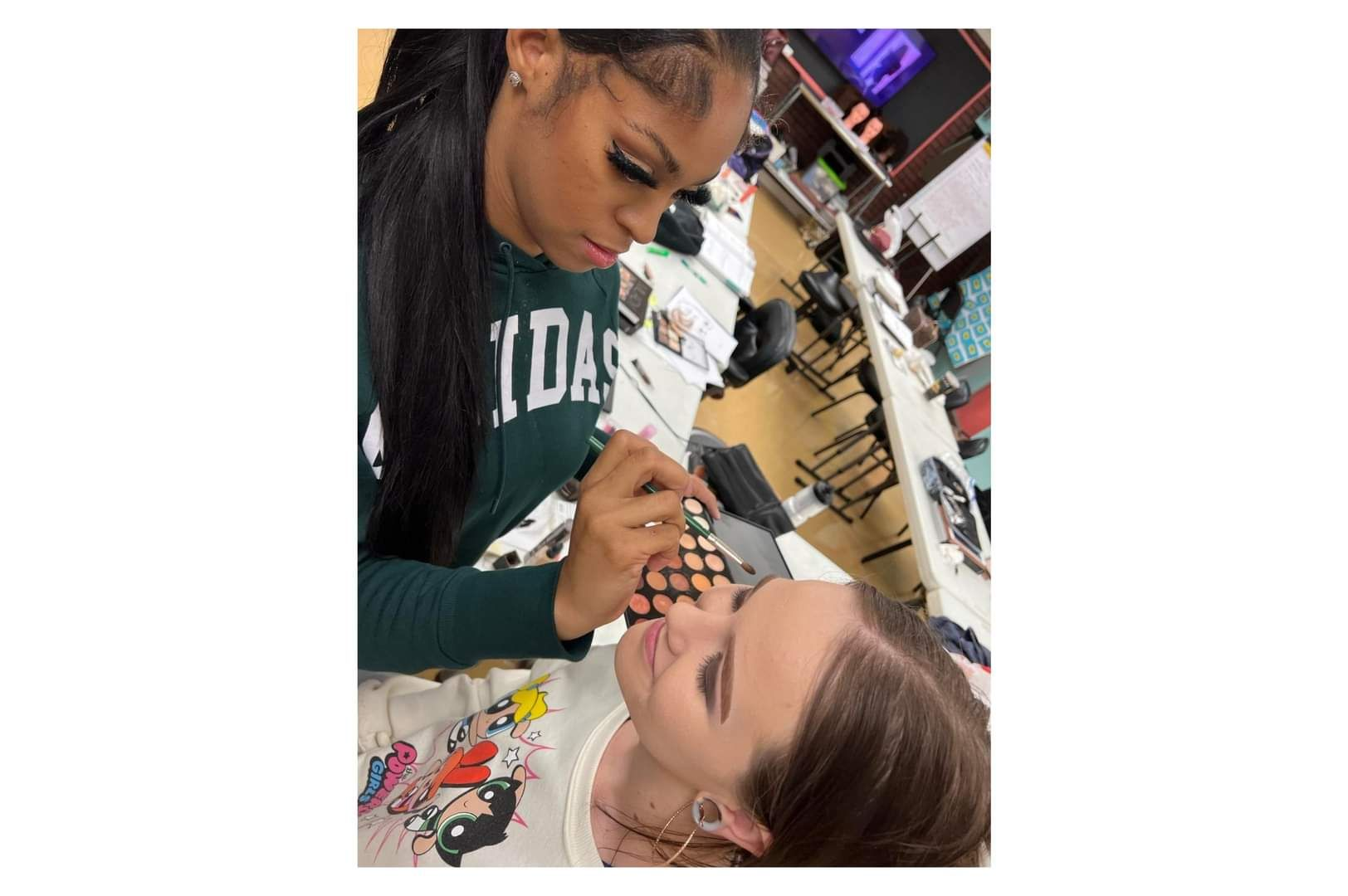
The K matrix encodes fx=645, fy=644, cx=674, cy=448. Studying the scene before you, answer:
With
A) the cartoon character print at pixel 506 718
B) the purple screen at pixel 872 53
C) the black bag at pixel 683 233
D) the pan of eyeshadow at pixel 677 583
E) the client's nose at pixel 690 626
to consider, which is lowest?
the cartoon character print at pixel 506 718

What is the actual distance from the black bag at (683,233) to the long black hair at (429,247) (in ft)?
4.13

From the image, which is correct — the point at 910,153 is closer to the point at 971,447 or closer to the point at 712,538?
the point at 971,447

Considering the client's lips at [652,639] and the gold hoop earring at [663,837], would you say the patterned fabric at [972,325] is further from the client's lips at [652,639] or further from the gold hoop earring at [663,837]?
the gold hoop earring at [663,837]

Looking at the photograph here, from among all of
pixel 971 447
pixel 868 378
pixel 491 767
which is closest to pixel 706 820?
pixel 491 767

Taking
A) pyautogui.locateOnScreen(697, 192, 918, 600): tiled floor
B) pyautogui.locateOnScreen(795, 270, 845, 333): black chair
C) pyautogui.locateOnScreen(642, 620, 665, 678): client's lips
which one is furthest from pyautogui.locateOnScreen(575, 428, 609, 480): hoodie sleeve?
pyautogui.locateOnScreen(795, 270, 845, 333): black chair

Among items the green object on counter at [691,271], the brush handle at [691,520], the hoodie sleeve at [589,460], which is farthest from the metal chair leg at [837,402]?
the brush handle at [691,520]

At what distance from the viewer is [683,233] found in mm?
2186

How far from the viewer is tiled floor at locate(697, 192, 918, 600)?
3.69ft

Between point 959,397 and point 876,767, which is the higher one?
point 959,397

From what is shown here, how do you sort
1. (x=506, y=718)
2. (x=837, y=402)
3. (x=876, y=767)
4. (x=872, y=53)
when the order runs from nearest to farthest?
(x=876, y=767) → (x=506, y=718) → (x=872, y=53) → (x=837, y=402)

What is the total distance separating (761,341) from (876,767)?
70.0 inches

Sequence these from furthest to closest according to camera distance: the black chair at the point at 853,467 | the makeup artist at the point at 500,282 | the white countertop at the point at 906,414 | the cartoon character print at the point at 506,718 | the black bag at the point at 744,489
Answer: the white countertop at the point at 906,414
the black chair at the point at 853,467
the black bag at the point at 744,489
the cartoon character print at the point at 506,718
the makeup artist at the point at 500,282

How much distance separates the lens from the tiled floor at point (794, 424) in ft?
3.69

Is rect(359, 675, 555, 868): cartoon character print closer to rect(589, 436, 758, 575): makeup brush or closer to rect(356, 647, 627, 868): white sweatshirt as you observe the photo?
rect(356, 647, 627, 868): white sweatshirt
